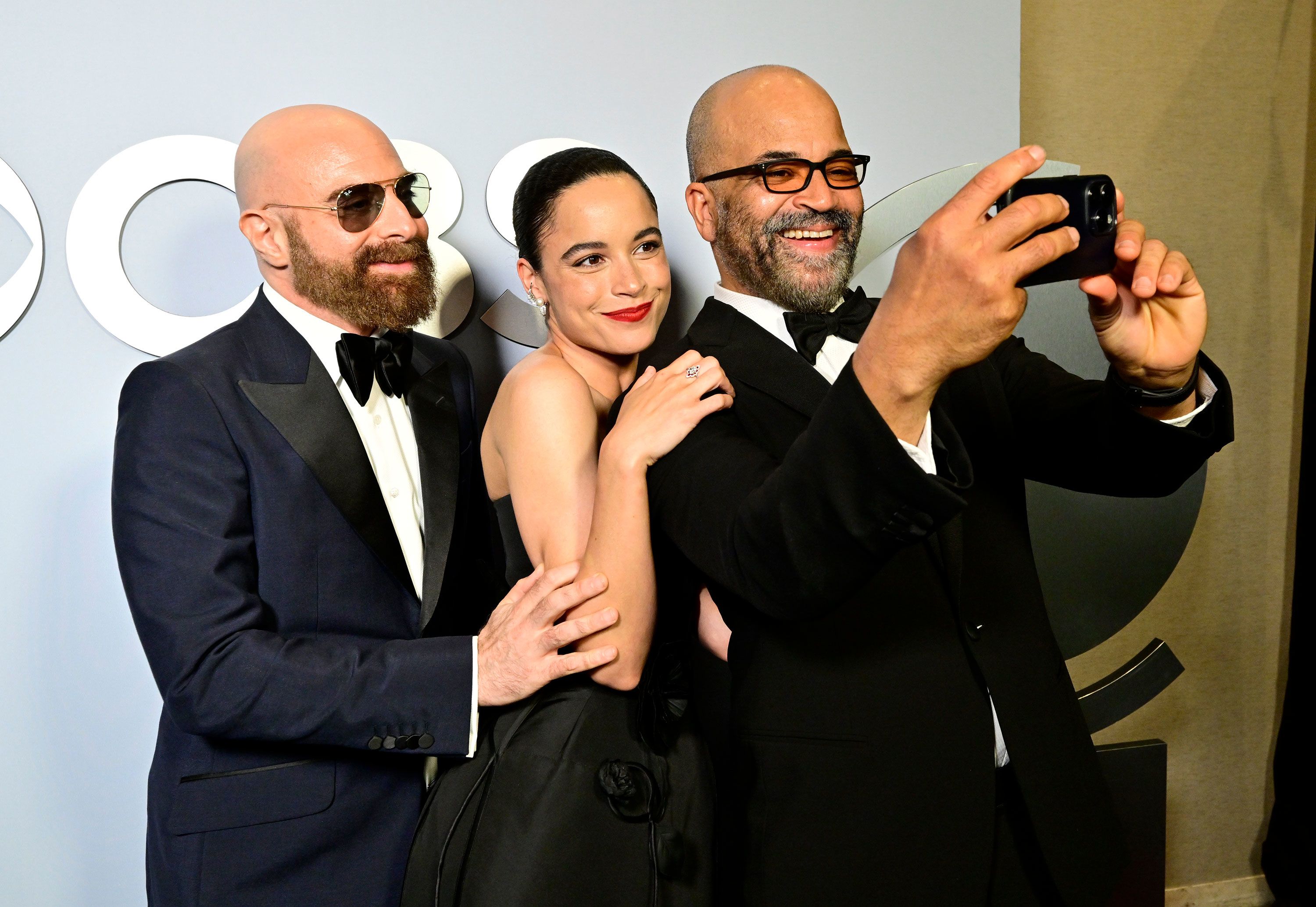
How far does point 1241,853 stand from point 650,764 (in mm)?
2890

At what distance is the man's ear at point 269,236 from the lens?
1840 millimetres

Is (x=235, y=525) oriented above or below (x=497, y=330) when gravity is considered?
below

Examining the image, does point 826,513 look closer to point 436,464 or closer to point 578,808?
point 578,808

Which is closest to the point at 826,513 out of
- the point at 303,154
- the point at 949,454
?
the point at 949,454

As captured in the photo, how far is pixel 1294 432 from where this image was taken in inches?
135

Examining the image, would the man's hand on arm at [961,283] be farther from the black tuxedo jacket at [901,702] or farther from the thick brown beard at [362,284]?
the thick brown beard at [362,284]

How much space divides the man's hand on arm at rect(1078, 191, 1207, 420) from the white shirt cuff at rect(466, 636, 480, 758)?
3.47ft

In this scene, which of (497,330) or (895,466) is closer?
(895,466)

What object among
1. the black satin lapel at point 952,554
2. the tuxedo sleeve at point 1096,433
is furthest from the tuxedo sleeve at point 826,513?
the tuxedo sleeve at point 1096,433

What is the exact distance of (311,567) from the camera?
68.1 inches

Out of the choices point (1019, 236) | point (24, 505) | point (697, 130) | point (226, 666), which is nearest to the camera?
point (1019, 236)

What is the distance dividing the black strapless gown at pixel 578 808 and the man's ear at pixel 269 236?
0.90 m

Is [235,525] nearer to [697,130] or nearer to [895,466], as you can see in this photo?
[697,130]

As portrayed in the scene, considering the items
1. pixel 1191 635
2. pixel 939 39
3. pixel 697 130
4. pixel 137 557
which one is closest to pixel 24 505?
pixel 137 557
